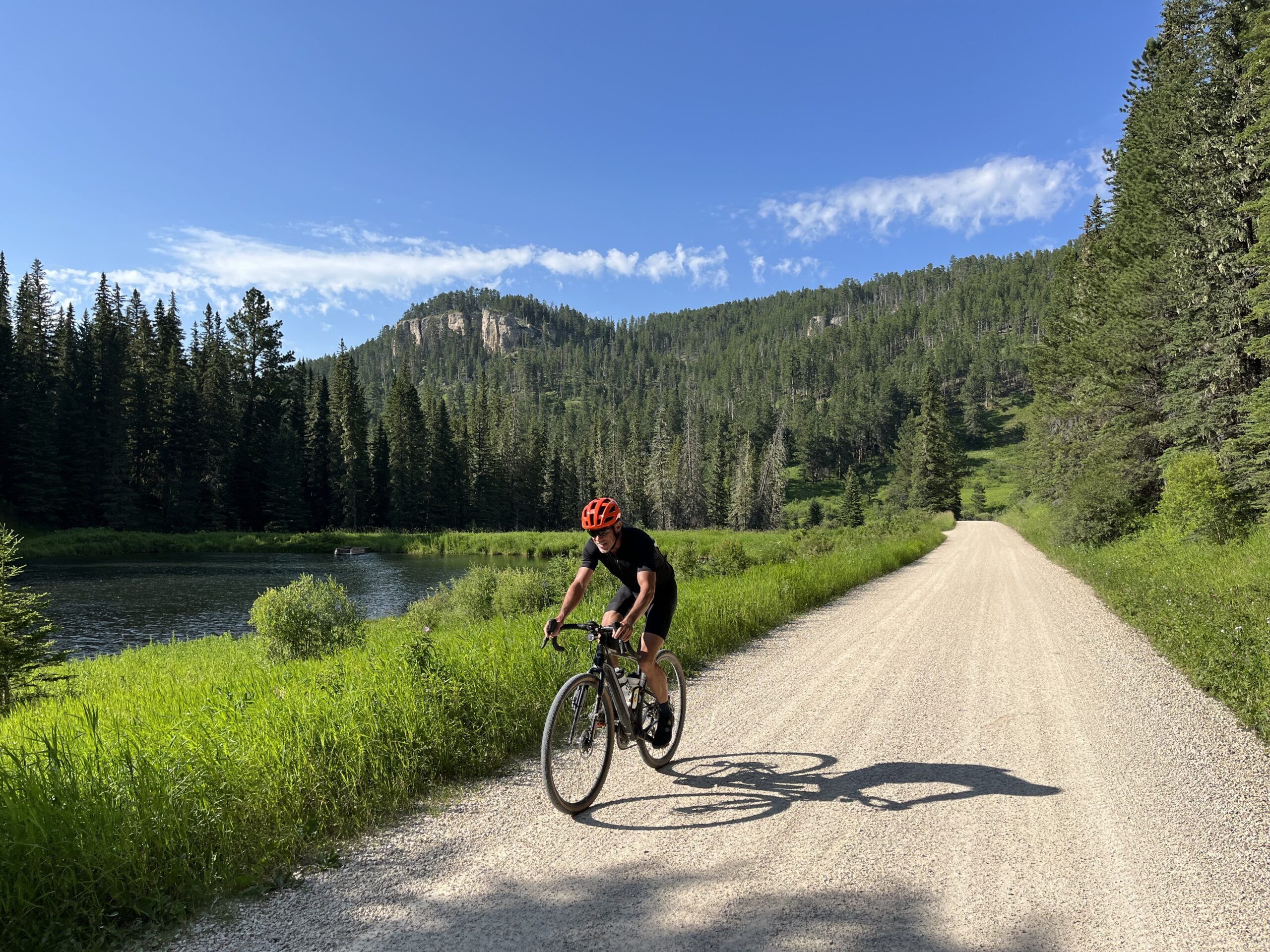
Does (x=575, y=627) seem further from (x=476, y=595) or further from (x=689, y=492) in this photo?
(x=689, y=492)

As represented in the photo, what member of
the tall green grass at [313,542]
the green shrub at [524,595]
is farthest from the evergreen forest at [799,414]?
the green shrub at [524,595]

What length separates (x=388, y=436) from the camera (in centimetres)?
7525

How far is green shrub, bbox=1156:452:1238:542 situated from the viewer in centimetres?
1677

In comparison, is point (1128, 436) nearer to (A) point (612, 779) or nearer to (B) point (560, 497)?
(A) point (612, 779)

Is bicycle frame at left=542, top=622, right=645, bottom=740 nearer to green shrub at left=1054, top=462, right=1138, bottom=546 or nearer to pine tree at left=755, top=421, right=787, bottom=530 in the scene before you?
green shrub at left=1054, top=462, right=1138, bottom=546

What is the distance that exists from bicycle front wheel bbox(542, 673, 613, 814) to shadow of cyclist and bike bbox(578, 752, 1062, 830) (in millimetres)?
172

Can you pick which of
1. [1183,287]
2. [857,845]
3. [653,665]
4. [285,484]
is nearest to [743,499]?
[285,484]

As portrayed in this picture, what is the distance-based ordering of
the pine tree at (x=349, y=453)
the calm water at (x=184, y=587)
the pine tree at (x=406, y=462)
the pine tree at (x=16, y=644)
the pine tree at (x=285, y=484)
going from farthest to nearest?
the pine tree at (x=406, y=462)
the pine tree at (x=349, y=453)
the pine tree at (x=285, y=484)
the calm water at (x=184, y=587)
the pine tree at (x=16, y=644)

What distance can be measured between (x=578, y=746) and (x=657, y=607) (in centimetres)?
124

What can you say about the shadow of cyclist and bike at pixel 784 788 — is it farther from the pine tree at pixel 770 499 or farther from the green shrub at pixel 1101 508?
the pine tree at pixel 770 499

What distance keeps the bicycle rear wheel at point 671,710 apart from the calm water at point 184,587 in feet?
54.3

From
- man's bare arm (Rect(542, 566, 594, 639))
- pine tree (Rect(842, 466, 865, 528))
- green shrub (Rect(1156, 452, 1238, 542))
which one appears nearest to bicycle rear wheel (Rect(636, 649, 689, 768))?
man's bare arm (Rect(542, 566, 594, 639))

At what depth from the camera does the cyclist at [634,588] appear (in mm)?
4727

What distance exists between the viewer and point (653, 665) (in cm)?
515
